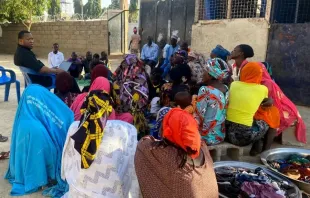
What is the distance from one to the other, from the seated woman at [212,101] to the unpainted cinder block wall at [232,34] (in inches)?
172

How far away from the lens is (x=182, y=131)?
1749mm

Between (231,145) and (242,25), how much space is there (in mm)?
4919

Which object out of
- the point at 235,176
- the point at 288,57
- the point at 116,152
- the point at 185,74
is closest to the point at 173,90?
the point at 185,74

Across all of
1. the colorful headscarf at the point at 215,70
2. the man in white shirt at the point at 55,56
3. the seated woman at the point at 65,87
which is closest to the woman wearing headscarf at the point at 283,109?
the colorful headscarf at the point at 215,70

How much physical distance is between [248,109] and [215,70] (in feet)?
2.02

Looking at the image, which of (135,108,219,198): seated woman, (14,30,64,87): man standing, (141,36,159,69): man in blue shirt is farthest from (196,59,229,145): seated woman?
(141,36,159,69): man in blue shirt

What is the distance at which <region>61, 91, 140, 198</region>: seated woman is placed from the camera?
2.10 m

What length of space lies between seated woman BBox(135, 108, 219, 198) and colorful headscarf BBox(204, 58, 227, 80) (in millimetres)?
1412

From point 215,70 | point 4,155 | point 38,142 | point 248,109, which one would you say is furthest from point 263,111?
point 4,155

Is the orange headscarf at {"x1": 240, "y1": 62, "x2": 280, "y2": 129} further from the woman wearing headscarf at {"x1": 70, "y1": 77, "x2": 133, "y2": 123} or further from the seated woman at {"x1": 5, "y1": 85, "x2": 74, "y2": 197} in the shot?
the seated woman at {"x1": 5, "y1": 85, "x2": 74, "y2": 197}

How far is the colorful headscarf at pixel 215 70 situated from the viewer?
10.5ft

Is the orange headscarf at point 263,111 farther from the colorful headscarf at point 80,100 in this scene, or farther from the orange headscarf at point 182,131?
the orange headscarf at point 182,131

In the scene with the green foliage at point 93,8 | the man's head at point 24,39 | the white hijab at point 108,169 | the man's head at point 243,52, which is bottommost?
the white hijab at point 108,169

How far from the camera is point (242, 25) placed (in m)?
7.52
